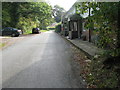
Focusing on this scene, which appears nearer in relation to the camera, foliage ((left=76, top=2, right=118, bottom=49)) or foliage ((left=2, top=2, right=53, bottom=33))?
foliage ((left=76, top=2, right=118, bottom=49))

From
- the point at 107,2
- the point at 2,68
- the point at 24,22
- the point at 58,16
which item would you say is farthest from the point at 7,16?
the point at 58,16

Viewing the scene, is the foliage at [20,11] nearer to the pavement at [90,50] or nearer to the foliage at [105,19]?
the pavement at [90,50]

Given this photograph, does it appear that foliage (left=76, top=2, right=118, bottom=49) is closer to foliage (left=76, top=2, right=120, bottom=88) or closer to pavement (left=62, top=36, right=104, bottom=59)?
foliage (left=76, top=2, right=120, bottom=88)

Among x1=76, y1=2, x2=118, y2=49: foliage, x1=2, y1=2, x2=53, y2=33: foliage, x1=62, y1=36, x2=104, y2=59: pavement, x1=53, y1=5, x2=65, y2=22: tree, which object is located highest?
x1=53, y1=5, x2=65, y2=22: tree

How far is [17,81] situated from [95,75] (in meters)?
2.65

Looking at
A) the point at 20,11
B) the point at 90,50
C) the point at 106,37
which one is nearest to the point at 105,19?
the point at 106,37

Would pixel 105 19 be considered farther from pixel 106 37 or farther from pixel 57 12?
pixel 57 12

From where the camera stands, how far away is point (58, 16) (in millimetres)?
109812

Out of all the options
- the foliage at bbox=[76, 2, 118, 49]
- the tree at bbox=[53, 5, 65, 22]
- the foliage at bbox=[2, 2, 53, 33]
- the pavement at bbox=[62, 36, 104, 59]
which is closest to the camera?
the foliage at bbox=[76, 2, 118, 49]

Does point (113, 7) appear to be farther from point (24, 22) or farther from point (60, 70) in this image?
point (24, 22)

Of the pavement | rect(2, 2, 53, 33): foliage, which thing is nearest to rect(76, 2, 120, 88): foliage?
the pavement

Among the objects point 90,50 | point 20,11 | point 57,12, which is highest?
point 57,12

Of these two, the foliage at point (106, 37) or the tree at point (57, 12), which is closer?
the foliage at point (106, 37)

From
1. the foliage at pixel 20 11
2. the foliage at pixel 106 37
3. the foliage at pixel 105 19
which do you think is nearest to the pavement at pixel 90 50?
the foliage at pixel 106 37
